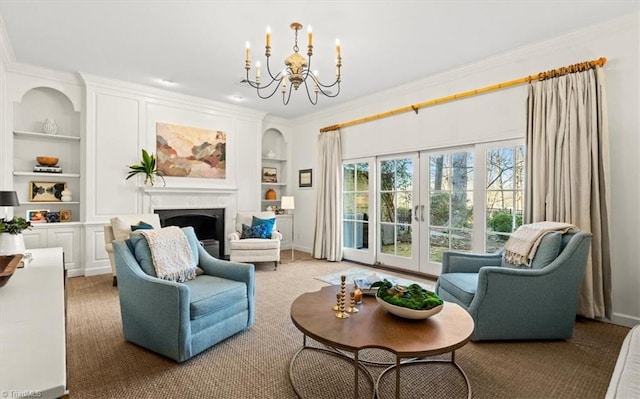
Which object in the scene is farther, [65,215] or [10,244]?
[65,215]

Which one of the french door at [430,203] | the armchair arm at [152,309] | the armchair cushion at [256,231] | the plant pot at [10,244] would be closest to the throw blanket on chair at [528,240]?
the french door at [430,203]

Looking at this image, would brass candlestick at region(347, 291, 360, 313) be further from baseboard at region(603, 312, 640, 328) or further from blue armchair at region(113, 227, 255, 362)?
baseboard at region(603, 312, 640, 328)

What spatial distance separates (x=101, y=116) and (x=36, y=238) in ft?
6.03

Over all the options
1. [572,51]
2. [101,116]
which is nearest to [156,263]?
[101,116]

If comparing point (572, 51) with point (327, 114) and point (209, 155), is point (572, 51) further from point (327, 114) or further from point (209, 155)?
point (209, 155)

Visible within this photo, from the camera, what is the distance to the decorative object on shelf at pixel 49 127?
4.46 m

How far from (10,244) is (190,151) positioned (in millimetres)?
3281

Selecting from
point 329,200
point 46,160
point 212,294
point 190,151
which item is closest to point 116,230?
point 46,160

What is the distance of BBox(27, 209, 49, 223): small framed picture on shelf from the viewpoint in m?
4.39

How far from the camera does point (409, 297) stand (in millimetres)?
1960

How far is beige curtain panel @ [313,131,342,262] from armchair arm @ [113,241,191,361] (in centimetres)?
364

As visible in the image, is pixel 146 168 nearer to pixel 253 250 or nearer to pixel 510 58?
pixel 253 250

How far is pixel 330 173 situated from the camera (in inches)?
231

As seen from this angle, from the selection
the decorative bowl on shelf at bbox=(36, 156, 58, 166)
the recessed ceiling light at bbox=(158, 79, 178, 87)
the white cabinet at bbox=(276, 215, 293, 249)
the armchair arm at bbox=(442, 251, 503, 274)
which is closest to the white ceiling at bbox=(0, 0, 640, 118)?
the recessed ceiling light at bbox=(158, 79, 178, 87)
